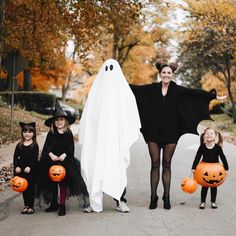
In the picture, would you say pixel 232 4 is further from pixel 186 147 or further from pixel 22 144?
pixel 22 144

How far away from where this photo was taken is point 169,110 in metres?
7.24


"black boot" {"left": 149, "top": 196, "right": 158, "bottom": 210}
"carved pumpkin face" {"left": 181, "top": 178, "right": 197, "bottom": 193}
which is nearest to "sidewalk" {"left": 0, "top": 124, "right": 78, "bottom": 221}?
"black boot" {"left": 149, "top": 196, "right": 158, "bottom": 210}

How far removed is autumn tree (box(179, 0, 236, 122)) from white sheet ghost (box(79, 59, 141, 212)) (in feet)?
57.0

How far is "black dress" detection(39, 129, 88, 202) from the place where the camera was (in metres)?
6.79

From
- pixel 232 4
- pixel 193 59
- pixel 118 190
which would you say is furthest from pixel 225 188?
pixel 193 59

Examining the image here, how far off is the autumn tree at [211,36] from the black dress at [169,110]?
54.8 ft

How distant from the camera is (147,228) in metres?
6.04

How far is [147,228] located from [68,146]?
1.64 m

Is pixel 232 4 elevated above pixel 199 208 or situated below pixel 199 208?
above

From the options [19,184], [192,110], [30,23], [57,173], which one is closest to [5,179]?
[19,184]

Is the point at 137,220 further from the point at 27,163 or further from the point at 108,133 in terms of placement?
the point at 27,163

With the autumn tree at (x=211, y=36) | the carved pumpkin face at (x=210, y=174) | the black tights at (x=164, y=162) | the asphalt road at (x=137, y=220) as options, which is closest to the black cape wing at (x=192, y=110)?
the black tights at (x=164, y=162)

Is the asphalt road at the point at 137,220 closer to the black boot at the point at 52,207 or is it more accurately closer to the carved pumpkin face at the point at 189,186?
the black boot at the point at 52,207

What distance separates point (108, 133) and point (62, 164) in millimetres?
766
